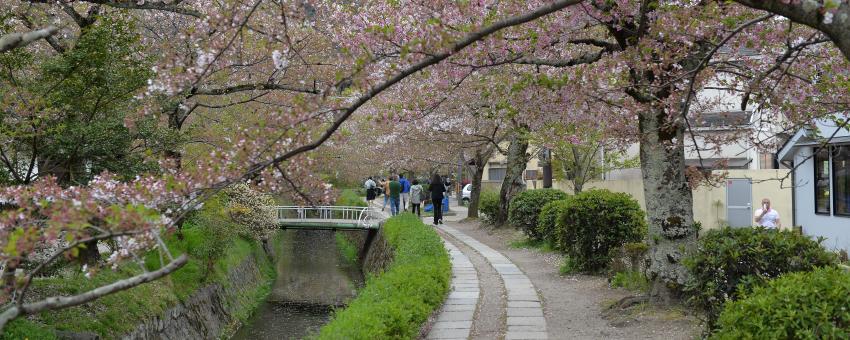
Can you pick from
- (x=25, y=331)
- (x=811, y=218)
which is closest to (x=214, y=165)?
(x=25, y=331)

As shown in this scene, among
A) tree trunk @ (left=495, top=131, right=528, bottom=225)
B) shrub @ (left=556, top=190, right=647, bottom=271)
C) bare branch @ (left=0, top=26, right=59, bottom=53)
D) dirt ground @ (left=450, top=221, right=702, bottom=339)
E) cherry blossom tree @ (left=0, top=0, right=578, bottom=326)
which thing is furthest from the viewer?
tree trunk @ (left=495, top=131, right=528, bottom=225)

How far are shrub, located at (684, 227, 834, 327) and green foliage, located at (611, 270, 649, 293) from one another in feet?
8.24

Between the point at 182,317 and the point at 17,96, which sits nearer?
the point at 17,96

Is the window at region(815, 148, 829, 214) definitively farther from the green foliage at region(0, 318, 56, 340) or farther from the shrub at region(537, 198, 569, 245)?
the green foliage at region(0, 318, 56, 340)

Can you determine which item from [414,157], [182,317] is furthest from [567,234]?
[414,157]

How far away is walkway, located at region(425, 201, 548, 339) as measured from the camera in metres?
6.89

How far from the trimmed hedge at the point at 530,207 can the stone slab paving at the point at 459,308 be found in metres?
4.18

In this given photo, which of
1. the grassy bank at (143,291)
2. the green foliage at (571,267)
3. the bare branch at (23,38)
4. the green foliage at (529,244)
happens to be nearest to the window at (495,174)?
the grassy bank at (143,291)

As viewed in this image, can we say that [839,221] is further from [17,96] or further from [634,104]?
[17,96]

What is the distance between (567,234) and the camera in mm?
10695

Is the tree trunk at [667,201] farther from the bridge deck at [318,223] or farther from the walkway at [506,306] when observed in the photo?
the bridge deck at [318,223]

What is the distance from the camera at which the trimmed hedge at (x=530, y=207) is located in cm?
1558

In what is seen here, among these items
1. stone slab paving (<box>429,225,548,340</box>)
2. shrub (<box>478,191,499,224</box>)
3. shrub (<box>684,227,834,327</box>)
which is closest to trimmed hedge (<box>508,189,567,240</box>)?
stone slab paving (<box>429,225,548,340</box>)

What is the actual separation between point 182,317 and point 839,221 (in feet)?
41.3
